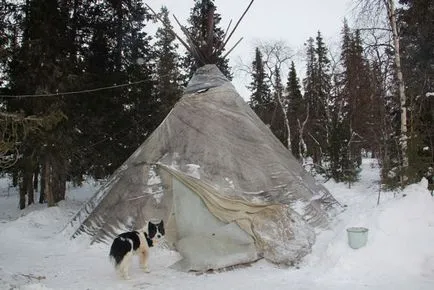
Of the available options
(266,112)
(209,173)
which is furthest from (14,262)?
(266,112)

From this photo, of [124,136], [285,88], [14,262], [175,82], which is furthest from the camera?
[285,88]

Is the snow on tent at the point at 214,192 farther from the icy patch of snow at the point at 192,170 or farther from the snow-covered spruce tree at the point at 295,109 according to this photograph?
the snow-covered spruce tree at the point at 295,109

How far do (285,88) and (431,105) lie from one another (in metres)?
24.0

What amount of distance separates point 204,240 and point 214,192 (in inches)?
40.0

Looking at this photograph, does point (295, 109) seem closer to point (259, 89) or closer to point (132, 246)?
point (259, 89)

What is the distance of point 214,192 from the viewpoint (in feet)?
24.9

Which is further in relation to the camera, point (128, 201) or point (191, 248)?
point (128, 201)

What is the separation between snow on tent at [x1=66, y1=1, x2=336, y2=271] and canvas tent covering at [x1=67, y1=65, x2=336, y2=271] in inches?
0.7

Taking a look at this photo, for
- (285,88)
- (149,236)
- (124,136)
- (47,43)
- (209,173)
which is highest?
(285,88)

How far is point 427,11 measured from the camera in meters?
12.3

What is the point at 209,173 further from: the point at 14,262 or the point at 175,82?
the point at 175,82

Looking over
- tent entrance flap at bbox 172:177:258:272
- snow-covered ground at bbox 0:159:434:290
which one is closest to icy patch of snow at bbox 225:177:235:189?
tent entrance flap at bbox 172:177:258:272

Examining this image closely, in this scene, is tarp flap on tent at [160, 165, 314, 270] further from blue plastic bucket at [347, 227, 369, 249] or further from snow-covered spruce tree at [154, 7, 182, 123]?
snow-covered spruce tree at [154, 7, 182, 123]

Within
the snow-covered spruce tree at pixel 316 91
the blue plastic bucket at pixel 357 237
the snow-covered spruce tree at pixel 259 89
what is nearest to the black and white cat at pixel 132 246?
the blue plastic bucket at pixel 357 237
